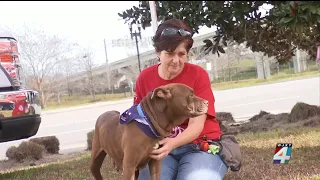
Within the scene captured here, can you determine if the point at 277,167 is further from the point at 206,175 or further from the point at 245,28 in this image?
the point at 245,28

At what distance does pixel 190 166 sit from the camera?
345 centimetres

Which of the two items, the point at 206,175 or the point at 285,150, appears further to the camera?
the point at 285,150

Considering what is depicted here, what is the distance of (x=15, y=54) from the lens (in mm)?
4441

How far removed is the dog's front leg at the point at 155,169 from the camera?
3.26 m

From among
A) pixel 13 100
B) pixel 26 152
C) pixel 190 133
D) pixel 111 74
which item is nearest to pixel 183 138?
pixel 190 133

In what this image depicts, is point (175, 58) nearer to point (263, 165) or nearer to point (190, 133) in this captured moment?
point (190, 133)

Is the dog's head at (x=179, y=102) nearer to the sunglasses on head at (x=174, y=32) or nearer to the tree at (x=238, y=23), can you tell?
the sunglasses on head at (x=174, y=32)

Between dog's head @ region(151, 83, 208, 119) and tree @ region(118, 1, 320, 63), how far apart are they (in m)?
4.24

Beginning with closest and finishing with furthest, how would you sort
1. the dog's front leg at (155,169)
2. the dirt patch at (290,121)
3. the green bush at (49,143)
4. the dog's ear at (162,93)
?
1. the dog's ear at (162,93)
2. the dog's front leg at (155,169)
3. the dirt patch at (290,121)
4. the green bush at (49,143)

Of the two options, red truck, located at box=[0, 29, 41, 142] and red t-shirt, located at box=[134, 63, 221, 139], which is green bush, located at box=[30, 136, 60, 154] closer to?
red truck, located at box=[0, 29, 41, 142]

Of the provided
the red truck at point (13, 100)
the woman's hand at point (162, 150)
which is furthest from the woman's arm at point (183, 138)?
the red truck at point (13, 100)

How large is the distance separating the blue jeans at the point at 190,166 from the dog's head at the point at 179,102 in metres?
0.58

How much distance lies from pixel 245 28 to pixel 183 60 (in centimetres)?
507

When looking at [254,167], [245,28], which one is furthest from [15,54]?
[245,28]
